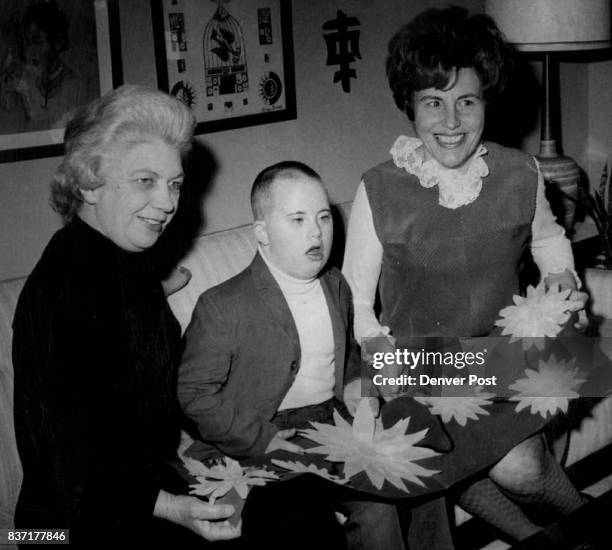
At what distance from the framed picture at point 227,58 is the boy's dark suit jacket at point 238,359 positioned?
31.7 inches

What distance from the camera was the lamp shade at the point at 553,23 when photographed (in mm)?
2870

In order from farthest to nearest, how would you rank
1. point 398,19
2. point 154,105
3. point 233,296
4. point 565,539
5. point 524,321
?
point 398,19
point 524,321
point 233,296
point 154,105
point 565,539

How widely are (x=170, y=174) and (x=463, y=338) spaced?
0.89 metres

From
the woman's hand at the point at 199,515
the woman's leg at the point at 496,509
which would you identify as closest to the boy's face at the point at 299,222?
the woman's hand at the point at 199,515

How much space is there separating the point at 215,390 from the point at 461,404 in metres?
0.58

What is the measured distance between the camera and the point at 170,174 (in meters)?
1.74

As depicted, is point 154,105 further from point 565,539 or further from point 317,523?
point 565,539

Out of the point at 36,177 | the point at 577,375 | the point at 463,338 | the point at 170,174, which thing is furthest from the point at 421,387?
the point at 36,177

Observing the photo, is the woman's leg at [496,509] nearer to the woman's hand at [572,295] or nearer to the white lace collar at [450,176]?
the woman's hand at [572,295]

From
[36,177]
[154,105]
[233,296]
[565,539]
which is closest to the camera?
[565,539]

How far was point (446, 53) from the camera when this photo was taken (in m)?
2.04

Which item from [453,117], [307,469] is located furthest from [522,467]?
[453,117]

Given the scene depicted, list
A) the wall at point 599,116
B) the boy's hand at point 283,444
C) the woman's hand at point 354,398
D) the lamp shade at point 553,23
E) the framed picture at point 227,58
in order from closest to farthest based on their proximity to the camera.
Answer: the boy's hand at point 283,444, the woman's hand at point 354,398, the framed picture at point 227,58, the lamp shade at point 553,23, the wall at point 599,116

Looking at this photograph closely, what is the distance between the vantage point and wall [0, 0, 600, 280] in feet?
7.22
